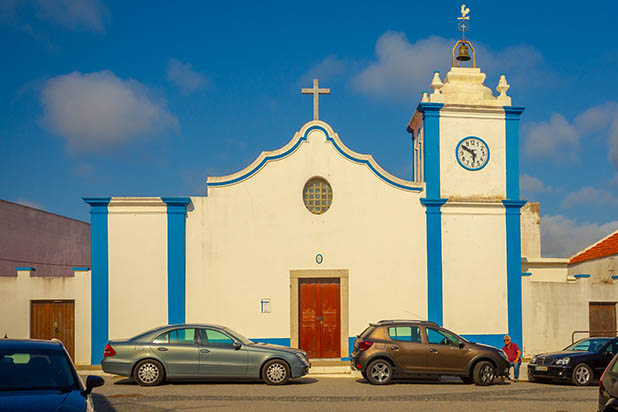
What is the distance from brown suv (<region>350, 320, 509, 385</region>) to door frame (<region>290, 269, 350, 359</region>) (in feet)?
14.0

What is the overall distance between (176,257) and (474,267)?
29.1ft

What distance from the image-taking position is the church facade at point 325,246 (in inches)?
783

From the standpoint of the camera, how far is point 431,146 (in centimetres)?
2111

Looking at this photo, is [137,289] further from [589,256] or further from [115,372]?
[589,256]

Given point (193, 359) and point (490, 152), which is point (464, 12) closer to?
point (490, 152)

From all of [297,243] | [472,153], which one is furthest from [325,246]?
[472,153]

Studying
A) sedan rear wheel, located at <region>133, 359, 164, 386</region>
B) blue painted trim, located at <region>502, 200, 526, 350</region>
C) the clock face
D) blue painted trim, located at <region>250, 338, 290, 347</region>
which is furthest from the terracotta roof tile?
sedan rear wheel, located at <region>133, 359, 164, 386</region>

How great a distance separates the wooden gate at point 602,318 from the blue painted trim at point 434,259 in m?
5.19

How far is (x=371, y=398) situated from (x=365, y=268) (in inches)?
291

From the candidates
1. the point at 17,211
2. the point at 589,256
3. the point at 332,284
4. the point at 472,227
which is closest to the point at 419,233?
the point at 472,227

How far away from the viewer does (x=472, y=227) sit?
20922 millimetres

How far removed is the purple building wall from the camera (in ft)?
93.2

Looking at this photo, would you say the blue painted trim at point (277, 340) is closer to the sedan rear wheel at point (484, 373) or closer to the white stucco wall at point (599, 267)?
the sedan rear wheel at point (484, 373)

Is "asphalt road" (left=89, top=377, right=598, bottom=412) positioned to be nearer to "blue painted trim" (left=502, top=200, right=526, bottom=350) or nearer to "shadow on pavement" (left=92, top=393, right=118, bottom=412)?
"shadow on pavement" (left=92, top=393, right=118, bottom=412)
